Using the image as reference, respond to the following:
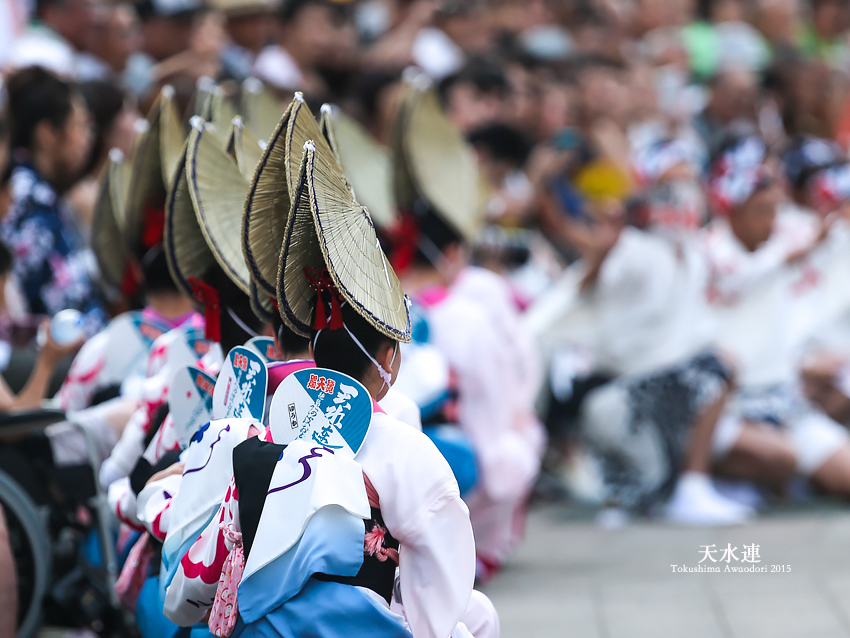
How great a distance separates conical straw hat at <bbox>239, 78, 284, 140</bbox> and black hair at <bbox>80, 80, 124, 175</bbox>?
0.97m

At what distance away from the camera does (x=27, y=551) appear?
291 cm

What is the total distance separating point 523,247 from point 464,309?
61.2 inches

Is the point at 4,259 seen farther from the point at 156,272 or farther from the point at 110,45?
the point at 110,45

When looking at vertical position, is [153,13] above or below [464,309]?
above

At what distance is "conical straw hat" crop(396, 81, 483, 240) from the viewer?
3738 mm

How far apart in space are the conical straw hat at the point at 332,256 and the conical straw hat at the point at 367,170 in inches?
79.7

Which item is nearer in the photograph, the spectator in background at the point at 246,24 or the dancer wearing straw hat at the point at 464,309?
the dancer wearing straw hat at the point at 464,309

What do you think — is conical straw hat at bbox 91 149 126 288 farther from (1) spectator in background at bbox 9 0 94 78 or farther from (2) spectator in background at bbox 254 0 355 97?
(2) spectator in background at bbox 254 0 355 97

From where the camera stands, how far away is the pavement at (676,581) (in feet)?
11.1

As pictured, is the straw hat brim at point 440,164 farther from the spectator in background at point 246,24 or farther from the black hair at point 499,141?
the spectator in background at point 246,24

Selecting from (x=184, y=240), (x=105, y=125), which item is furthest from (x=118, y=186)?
(x=105, y=125)

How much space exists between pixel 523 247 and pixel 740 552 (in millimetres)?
1930

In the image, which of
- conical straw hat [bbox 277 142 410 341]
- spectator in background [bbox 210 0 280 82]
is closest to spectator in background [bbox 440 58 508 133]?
spectator in background [bbox 210 0 280 82]

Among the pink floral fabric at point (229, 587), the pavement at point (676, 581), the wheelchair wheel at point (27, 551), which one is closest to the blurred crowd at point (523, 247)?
the pavement at point (676, 581)
